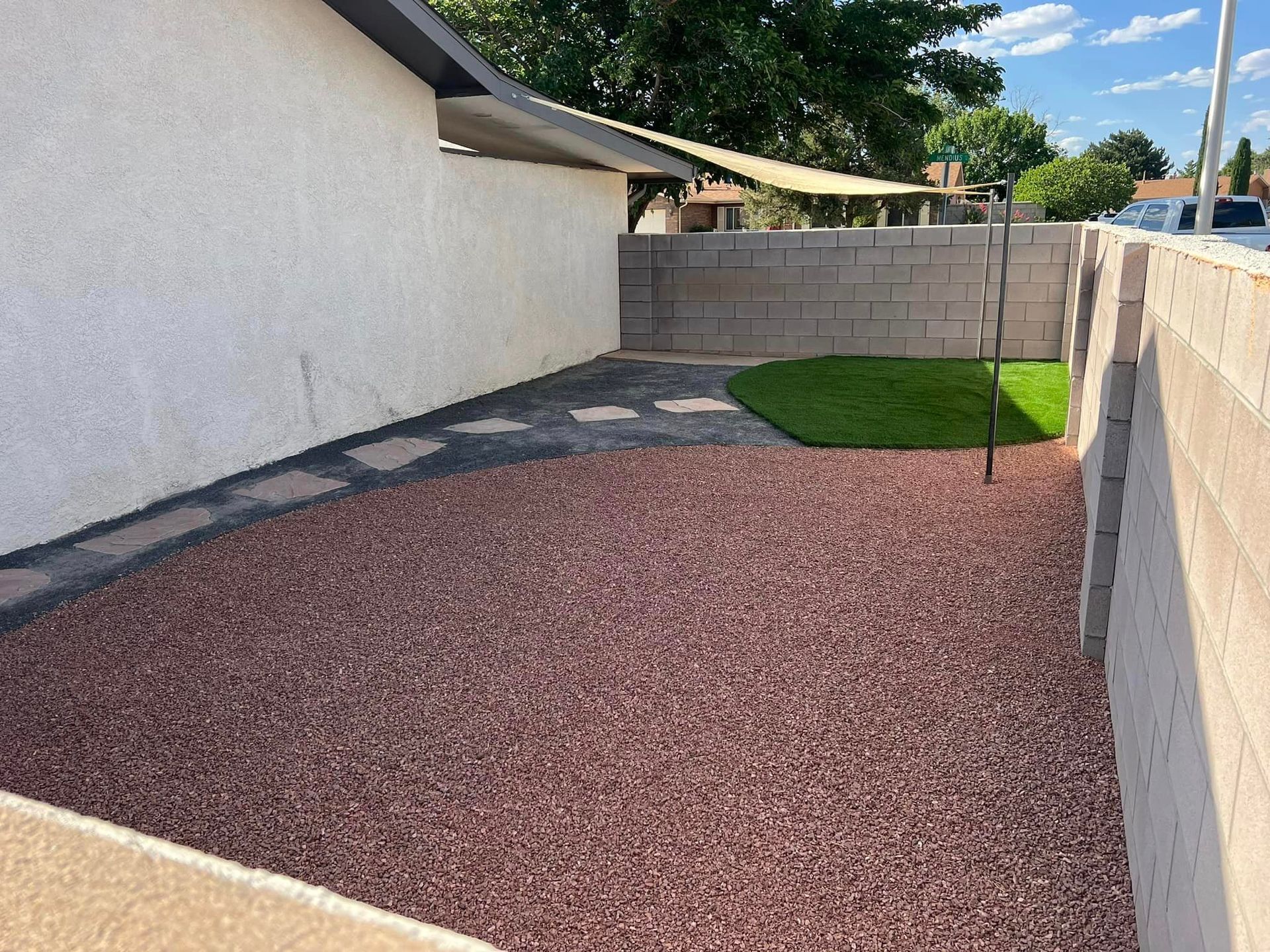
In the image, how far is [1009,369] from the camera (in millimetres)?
10148

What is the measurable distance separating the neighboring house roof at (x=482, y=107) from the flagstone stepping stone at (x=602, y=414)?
272 centimetres

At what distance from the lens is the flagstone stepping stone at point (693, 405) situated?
8.32 m

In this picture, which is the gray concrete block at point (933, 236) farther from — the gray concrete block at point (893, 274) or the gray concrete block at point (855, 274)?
the gray concrete block at point (855, 274)

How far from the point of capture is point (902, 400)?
334 inches

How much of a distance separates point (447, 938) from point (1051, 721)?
3.02 metres

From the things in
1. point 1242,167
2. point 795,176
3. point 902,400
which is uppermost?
point 1242,167

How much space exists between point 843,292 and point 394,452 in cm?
662

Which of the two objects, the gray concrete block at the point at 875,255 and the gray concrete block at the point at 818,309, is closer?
the gray concrete block at the point at 875,255

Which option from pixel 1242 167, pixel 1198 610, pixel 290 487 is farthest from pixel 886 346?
pixel 1242 167

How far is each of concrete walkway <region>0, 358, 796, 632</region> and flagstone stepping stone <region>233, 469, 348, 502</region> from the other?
13 millimetres

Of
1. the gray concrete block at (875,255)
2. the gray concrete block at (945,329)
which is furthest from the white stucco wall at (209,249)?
the gray concrete block at (945,329)

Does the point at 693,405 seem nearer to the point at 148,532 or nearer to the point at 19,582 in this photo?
the point at 148,532

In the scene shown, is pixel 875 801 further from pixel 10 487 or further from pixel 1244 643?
pixel 10 487

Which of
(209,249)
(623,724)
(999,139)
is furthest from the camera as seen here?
(999,139)
